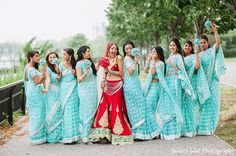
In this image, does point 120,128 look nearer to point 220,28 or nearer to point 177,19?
point 220,28

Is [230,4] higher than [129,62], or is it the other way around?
[230,4]

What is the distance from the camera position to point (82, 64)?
360 inches

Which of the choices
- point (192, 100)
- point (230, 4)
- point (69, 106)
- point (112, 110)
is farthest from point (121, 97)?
point (230, 4)

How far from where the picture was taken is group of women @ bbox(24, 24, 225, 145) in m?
9.12

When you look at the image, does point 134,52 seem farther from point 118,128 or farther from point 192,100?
point 192,100

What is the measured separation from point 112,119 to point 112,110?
0.17 m

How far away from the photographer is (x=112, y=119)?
910 cm

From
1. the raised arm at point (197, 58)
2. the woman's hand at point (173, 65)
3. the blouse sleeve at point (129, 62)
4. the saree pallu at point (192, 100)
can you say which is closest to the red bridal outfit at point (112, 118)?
the blouse sleeve at point (129, 62)

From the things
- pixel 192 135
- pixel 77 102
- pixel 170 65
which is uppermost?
pixel 170 65

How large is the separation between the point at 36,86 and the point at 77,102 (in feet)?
2.88

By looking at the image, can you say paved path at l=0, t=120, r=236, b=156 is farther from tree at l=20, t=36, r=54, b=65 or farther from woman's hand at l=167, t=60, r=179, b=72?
tree at l=20, t=36, r=54, b=65

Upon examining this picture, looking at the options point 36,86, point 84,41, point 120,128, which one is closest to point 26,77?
point 36,86

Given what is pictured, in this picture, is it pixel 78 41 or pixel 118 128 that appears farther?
pixel 78 41

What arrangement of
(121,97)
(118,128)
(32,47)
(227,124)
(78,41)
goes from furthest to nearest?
(78,41) < (32,47) < (227,124) < (121,97) < (118,128)
